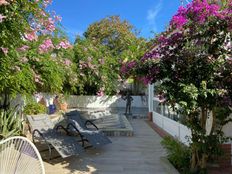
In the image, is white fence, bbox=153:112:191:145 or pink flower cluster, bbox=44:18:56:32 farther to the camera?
white fence, bbox=153:112:191:145

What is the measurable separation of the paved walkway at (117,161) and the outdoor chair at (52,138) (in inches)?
13.0

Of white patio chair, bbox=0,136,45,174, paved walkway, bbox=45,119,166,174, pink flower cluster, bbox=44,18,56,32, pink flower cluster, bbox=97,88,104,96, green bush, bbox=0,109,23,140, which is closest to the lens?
white patio chair, bbox=0,136,45,174

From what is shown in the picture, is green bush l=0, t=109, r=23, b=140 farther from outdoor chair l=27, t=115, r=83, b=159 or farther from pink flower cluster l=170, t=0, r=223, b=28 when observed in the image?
pink flower cluster l=170, t=0, r=223, b=28

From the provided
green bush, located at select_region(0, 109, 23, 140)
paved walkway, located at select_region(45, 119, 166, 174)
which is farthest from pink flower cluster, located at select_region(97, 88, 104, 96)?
green bush, located at select_region(0, 109, 23, 140)

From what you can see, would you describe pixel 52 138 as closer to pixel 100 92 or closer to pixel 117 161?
pixel 117 161

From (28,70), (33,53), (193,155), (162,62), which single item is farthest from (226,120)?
(33,53)

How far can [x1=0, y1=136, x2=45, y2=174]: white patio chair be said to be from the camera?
4.37 meters

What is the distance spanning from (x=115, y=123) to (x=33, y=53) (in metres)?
5.58

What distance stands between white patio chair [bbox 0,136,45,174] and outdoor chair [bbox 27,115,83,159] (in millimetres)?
3358

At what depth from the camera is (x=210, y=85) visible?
6254 millimetres

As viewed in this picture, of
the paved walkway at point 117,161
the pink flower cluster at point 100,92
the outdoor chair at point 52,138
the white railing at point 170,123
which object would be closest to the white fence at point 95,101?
the pink flower cluster at point 100,92

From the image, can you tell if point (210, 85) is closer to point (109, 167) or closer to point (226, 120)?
point (226, 120)

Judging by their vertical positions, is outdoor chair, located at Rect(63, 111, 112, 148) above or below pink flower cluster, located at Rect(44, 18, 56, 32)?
below

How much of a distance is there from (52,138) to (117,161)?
1.79 meters
